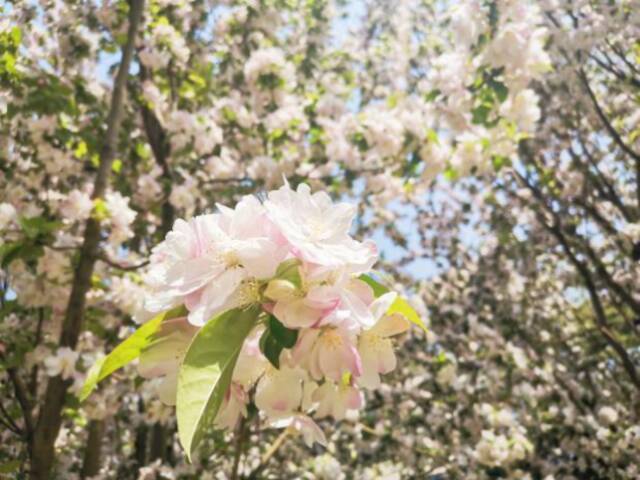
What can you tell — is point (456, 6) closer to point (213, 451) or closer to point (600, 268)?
point (600, 268)

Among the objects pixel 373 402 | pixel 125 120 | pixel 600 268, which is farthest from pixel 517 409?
pixel 125 120

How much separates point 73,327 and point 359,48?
7.97m

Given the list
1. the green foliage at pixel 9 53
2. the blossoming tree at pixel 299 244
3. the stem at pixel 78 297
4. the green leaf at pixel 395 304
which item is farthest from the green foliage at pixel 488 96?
the green leaf at pixel 395 304

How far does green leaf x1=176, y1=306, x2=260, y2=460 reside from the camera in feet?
2.79

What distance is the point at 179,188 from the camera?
479 centimetres

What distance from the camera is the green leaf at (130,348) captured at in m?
1.06

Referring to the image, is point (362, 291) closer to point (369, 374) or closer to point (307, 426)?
point (369, 374)

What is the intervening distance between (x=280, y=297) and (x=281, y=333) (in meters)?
0.06

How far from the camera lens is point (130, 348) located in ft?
3.57

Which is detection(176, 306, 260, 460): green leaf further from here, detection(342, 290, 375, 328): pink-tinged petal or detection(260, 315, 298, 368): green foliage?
detection(342, 290, 375, 328): pink-tinged petal

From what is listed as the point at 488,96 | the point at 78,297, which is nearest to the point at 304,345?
the point at 78,297

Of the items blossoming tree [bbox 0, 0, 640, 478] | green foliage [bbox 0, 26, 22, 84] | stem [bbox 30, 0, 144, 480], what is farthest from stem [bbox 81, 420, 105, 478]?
green foliage [bbox 0, 26, 22, 84]

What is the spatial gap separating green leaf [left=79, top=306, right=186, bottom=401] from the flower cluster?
0.02m

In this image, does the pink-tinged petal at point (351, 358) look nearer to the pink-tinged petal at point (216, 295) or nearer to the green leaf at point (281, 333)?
the green leaf at point (281, 333)
